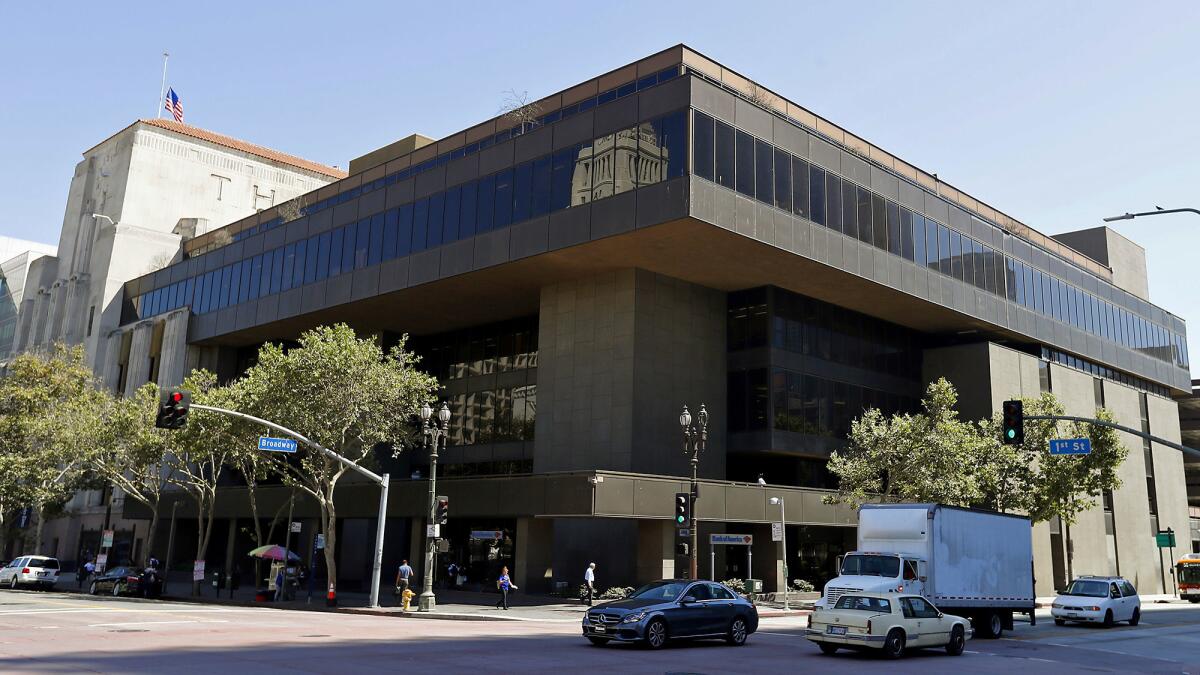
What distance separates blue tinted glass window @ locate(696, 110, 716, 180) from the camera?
3894cm

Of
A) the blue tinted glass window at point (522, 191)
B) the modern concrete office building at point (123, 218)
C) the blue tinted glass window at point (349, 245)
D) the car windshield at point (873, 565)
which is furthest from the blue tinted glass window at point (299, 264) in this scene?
the car windshield at point (873, 565)

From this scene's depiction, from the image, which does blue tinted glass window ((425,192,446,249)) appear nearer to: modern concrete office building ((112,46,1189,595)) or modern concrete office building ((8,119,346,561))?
modern concrete office building ((112,46,1189,595))

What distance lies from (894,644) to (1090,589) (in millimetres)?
18097

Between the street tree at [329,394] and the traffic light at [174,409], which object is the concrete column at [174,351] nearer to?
the street tree at [329,394]

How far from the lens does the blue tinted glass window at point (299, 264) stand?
56.2 metres

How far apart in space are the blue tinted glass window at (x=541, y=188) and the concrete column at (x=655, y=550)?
15.0m

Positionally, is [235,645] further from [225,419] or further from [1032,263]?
[1032,263]

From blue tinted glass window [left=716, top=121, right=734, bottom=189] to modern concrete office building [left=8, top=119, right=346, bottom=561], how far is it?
5293cm

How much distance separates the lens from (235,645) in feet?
61.8

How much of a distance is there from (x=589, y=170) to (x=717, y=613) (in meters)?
24.6

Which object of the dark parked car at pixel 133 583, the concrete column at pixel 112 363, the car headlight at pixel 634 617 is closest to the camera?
the car headlight at pixel 634 617

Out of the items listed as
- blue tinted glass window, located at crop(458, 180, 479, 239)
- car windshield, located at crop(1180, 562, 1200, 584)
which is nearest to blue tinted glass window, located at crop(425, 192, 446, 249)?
blue tinted glass window, located at crop(458, 180, 479, 239)

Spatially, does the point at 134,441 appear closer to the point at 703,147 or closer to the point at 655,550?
the point at 655,550

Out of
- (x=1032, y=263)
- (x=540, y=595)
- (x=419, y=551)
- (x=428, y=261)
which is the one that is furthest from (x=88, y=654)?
(x=1032, y=263)
